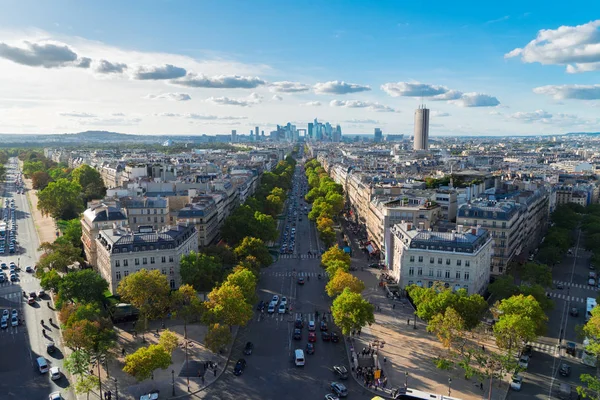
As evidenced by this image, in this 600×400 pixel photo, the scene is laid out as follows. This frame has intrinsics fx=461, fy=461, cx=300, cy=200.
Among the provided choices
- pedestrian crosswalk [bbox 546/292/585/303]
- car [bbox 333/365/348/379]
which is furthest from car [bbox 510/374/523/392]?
pedestrian crosswalk [bbox 546/292/585/303]

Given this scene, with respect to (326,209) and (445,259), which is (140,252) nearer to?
(445,259)

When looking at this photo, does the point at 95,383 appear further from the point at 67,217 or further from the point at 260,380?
the point at 67,217

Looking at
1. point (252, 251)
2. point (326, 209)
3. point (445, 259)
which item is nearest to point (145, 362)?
point (252, 251)

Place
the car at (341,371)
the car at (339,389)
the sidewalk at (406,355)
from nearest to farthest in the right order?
the car at (339,389) → the sidewalk at (406,355) → the car at (341,371)

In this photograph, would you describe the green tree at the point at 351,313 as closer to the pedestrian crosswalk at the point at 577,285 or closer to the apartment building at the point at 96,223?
the apartment building at the point at 96,223

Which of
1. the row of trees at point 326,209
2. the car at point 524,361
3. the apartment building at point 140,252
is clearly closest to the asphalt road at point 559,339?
the car at point 524,361

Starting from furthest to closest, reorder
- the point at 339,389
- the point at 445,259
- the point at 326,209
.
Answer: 1. the point at 326,209
2. the point at 445,259
3. the point at 339,389
